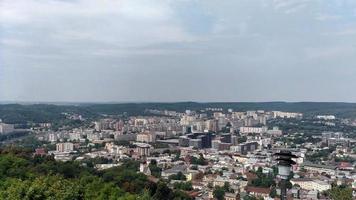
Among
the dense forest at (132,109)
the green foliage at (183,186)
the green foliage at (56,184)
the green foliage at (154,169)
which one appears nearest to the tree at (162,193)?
the green foliage at (56,184)

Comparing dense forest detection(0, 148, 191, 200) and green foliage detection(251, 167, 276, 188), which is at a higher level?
dense forest detection(0, 148, 191, 200)

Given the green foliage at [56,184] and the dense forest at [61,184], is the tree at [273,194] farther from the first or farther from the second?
the green foliage at [56,184]

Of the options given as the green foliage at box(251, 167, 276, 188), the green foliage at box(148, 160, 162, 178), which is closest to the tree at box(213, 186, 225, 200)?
the green foliage at box(251, 167, 276, 188)

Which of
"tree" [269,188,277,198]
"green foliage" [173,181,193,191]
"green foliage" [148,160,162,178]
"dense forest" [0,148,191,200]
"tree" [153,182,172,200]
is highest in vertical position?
"dense forest" [0,148,191,200]

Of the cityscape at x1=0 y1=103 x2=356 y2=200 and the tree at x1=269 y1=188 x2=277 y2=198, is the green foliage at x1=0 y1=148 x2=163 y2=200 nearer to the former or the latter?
the cityscape at x1=0 y1=103 x2=356 y2=200

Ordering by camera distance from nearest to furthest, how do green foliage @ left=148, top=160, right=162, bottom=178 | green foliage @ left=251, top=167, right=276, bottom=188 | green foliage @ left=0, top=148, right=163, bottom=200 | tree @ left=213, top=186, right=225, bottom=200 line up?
green foliage @ left=0, top=148, right=163, bottom=200 < tree @ left=213, top=186, right=225, bottom=200 < green foliage @ left=251, top=167, right=276, bottom=188 < green foliage @ left=148, top=160, right=162, bottom=178

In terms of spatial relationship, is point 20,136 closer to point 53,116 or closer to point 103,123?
point 103,123

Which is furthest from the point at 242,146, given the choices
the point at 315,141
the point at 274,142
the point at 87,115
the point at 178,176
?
the point at 87,115
